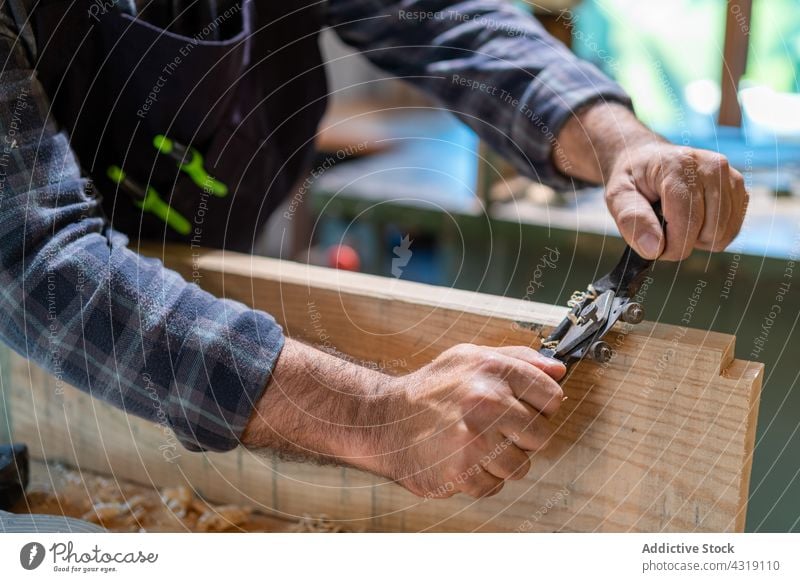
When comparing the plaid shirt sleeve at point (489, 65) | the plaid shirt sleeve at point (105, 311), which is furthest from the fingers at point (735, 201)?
the plaid shirt sleeve at point (105, 311)

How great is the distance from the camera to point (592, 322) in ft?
1.17

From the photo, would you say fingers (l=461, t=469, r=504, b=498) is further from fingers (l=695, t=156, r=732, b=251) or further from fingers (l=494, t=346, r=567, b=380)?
fingers (l=695, t=156, r=732, b=251)

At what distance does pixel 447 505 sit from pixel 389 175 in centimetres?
85

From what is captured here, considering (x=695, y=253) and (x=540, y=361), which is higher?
(x=540, y=361)

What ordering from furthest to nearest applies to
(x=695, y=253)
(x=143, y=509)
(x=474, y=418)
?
1. (x=695, y=253)
2. (x=143, y=509)
3. (x=474, y=418)

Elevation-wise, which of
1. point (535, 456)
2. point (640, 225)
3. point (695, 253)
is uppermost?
point (640, 225)

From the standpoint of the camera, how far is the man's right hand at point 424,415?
1.12 feet

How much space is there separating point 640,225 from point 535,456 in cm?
12

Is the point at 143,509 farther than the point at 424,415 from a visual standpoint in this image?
Yes

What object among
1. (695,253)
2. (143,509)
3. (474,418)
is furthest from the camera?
(695,253)

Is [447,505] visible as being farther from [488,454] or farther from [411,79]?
[411,79]

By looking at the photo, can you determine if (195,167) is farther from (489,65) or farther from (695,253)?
(695,253)

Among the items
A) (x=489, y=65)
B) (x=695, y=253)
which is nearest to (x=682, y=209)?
(x=489, y=65)
